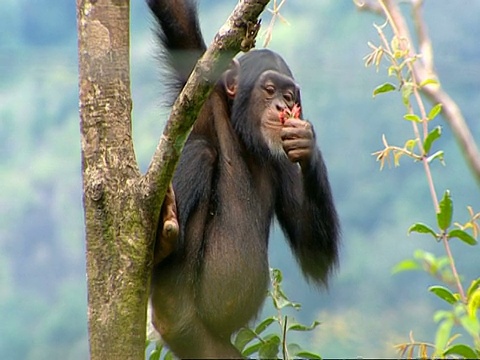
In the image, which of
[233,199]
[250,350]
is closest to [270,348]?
[250,350]

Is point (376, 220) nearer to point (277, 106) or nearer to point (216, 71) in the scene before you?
point (277, 106)

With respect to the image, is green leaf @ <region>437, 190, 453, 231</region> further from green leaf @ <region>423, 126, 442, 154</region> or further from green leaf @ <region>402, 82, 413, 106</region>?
green leaf @ <region>402, 82, 413, 106</region>

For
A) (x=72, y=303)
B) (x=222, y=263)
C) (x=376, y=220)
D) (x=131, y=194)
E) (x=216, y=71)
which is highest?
(x=216, y=71)

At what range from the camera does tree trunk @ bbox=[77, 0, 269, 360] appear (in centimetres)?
162

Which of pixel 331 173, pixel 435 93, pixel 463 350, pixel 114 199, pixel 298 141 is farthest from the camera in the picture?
pixel 331 173

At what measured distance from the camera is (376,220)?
277 centimetres

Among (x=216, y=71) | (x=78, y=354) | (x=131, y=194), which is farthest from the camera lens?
(x=78, y=354)

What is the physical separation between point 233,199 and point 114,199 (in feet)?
1.59

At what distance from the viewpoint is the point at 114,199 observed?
5.40ft

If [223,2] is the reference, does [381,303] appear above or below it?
below

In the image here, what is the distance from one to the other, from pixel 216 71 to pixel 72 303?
122 centimetres

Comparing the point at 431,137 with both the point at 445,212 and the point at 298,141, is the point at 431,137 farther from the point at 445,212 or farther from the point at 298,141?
the point at 298,141

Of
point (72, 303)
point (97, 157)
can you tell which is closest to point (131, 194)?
point (97, 157)

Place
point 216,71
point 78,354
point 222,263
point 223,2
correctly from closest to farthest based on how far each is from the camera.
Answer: point 216,71 < point 222,263 < point 78,354 < point 223,2
